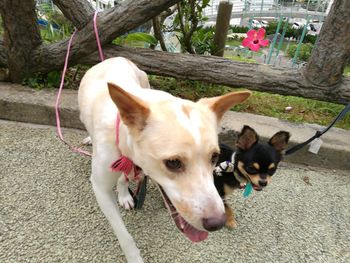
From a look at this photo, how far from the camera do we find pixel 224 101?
1.87 meters

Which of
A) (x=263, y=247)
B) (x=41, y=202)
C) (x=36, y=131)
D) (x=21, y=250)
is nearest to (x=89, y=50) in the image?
(x=36, y=131)

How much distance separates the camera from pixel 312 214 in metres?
2.96

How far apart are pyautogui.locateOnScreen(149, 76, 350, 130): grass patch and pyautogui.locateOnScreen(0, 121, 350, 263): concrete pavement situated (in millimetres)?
1017

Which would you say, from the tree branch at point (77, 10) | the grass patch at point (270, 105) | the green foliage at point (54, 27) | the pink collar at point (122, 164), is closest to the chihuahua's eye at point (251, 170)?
the pink collar at point (122, 164)

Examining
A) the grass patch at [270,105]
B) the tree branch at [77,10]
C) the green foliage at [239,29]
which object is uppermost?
→ the tree branch at [77,10]

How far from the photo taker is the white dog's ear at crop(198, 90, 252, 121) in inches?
72.4

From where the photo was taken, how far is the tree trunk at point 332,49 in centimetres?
332

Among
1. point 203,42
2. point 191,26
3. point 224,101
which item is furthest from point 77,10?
point 224,101

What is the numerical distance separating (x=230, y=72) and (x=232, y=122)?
621mm

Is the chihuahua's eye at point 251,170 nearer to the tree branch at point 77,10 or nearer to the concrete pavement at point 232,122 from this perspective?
the concrete pavement at point 232,122

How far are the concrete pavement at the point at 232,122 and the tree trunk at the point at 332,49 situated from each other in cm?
62

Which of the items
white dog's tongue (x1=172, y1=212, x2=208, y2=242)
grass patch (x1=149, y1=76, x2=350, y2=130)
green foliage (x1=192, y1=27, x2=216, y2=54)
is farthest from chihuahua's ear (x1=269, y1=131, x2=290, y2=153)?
green foliage (x1=192, y1=27, x2=216, y2=54)

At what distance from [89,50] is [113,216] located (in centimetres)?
246

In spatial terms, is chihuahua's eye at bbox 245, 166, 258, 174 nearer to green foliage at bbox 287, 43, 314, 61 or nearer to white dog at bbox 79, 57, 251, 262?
white dog at bbox 79, 57, 251, 262
